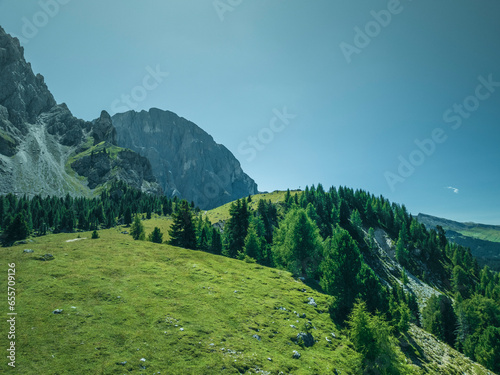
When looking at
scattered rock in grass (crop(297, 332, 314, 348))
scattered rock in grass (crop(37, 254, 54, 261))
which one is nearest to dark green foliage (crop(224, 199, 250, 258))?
scattered rock in grass (crop(37, 254, 54, 261))

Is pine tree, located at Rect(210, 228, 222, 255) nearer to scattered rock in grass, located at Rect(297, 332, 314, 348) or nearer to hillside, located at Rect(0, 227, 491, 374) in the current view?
hillside, located at Rect(0, 227, 491, 374)

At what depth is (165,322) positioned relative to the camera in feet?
81.7

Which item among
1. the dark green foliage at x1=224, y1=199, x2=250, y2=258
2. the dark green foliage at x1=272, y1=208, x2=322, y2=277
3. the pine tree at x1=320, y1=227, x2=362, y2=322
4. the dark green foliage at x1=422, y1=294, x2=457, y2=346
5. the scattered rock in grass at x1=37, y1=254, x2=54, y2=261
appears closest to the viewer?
the scattered rock in grass at x1=37, y1=254, x2=54, y2=261

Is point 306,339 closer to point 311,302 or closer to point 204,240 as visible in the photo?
point 311,302

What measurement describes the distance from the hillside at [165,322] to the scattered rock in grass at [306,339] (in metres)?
0.69

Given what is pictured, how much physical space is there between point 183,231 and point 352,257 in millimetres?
→ 41759

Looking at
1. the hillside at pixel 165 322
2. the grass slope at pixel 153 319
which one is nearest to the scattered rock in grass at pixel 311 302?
the hillside at pixel 165 322

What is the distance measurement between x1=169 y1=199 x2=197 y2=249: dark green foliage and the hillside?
17774mm

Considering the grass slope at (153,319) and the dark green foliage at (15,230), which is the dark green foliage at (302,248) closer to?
the grass slope at (153,319)

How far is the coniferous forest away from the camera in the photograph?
38.0m

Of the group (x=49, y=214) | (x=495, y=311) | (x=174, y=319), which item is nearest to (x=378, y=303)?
(x=174, y=319)

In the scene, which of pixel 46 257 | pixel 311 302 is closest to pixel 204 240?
pixel 46 257

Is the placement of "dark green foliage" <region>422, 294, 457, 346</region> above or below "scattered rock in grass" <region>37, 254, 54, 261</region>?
below

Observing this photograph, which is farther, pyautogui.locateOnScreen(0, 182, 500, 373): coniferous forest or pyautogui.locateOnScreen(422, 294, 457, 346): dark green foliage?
pyautogui.locateOnScreen(422, 294, 457, 346): dark green foliage
